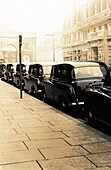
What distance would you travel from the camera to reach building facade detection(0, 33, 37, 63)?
288 feet

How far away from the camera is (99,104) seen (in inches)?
241

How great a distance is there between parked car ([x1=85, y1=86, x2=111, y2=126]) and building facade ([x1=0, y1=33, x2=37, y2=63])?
80.7m

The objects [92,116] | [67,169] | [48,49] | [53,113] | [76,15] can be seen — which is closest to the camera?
[67,169]

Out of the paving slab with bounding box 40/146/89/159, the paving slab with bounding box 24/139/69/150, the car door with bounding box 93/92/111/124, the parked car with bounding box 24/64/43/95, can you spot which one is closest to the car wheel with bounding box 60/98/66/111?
the car door with bounding box 93/92/111/124

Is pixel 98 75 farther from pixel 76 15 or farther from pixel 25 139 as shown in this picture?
pixel 76 15

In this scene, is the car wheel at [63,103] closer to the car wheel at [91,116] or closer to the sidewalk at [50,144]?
the sidewalk at [50,144]

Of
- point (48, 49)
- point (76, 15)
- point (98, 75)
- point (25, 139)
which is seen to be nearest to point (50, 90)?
point (98, 75)

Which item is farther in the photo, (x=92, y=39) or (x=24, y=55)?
(x=24, y=55)

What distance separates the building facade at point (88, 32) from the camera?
47.8 meters

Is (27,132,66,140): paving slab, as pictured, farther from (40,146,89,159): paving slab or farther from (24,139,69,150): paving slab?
(40,146,89,159): paving slab

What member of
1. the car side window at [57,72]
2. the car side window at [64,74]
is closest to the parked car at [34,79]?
the car side window at [57,72]

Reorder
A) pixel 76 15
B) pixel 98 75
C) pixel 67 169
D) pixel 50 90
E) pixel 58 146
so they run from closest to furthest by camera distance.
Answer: pixel 67 169, pixel 58 146, pixel 98 75, pixel 50 90, pixel 76 15

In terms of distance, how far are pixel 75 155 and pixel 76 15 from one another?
61699 mm

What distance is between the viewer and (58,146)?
4852 millimetres
